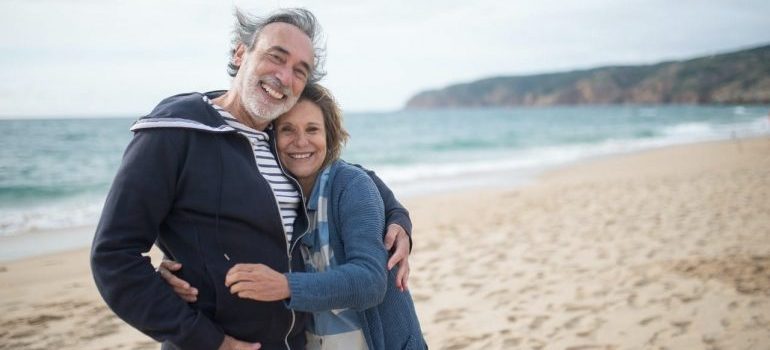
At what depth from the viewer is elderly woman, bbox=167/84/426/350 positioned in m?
1.77

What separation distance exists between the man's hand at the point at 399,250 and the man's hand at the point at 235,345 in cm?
59

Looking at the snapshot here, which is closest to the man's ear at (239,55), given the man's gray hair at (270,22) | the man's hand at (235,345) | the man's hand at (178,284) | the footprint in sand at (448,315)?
the man's gray hair at (270,22)

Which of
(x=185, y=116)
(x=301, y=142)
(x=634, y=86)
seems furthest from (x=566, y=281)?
(x=634, y=86)

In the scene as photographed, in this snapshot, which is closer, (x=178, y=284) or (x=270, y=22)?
(x=178, y=284)

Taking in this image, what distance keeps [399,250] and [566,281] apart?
12.6 feet

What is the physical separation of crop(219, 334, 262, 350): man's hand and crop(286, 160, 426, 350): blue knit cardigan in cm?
31

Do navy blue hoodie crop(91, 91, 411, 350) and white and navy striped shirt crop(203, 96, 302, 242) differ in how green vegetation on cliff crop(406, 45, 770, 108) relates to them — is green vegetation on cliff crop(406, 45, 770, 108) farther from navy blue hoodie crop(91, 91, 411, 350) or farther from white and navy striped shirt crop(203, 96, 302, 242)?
navy blue hoodie crop(91, 91, 411, 350)

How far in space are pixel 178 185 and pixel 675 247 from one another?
20.6 feet

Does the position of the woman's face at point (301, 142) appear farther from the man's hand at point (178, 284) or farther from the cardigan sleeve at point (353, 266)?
the man's hand at point (178, 284)

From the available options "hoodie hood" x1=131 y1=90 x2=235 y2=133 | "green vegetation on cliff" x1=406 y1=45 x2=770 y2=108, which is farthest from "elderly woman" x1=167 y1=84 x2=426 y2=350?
"green vegetation on cliff" x1=406 y1=45 x2=770 y2=108

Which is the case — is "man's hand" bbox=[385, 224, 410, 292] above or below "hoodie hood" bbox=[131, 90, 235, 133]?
below

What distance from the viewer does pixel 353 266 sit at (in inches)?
73.0

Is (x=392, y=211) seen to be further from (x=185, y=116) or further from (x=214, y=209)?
(x=185, y=116)

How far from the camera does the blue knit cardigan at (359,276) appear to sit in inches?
70.0
